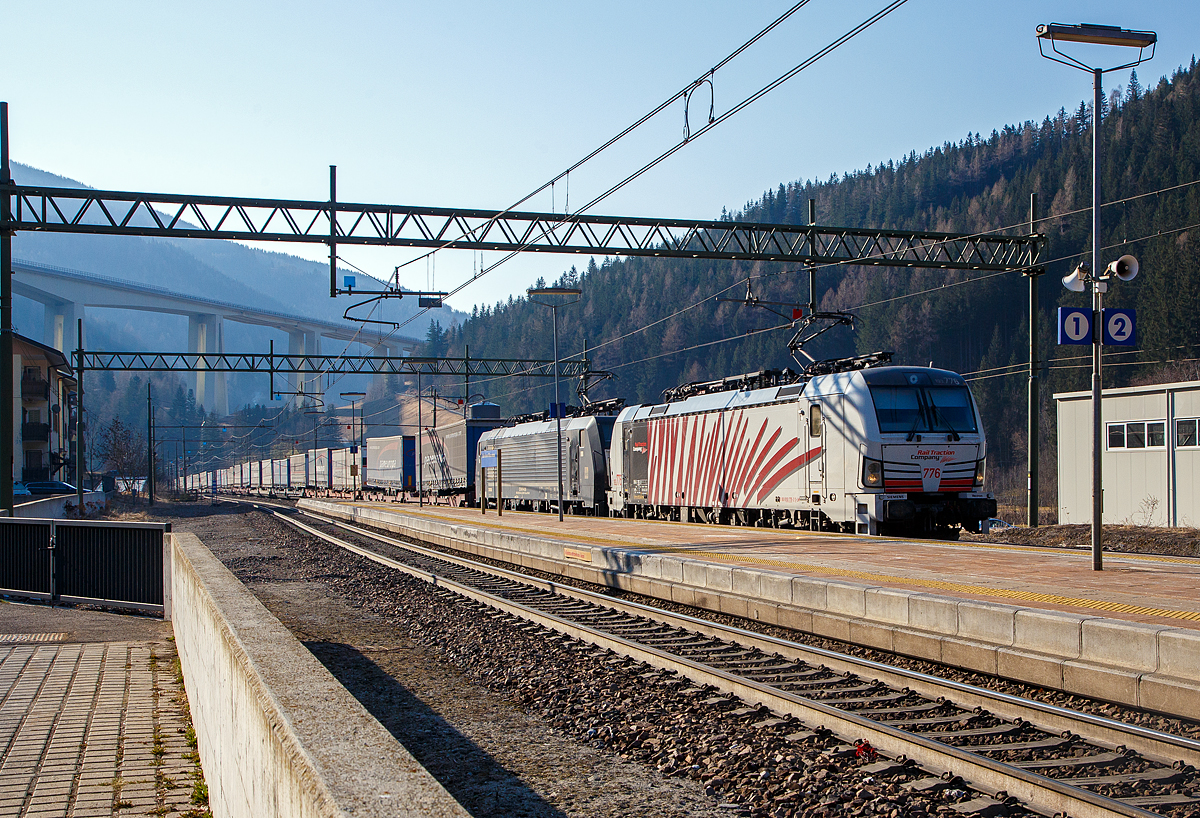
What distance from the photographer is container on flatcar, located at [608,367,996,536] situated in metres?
18.0

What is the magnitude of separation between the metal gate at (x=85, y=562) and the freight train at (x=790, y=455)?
39.3 feet

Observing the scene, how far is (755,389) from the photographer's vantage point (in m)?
22.7

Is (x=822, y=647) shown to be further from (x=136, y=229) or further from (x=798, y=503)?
(x=136, y=229)

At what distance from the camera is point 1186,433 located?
75.8 ft

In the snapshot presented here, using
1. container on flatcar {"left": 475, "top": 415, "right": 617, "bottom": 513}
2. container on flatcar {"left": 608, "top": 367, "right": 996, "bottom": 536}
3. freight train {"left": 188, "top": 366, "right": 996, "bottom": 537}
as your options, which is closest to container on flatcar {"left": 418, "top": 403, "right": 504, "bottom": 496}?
container on flatcar {"left": 475, "top": 415, "right": 617, "bottom": 513}

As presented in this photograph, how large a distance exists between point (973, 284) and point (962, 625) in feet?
276

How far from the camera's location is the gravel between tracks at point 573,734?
5297 mm

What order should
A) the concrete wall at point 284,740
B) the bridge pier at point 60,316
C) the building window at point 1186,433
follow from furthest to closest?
1. the bridge pier at point 60,316
2. the building window at point 1186,433
3. the concrete wall at point 284,740

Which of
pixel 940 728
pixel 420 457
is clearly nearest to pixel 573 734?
pixel 940 728

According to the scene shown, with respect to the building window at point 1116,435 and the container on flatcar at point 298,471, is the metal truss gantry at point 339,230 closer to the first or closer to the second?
the building window at point 1116,435

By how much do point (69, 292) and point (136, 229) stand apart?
151 meters

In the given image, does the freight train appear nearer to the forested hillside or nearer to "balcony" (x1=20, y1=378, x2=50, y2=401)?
the forested hillside

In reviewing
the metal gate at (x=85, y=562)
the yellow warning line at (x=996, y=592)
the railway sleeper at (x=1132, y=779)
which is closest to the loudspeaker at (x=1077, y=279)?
the yellow warning line at (x=996, y=592)

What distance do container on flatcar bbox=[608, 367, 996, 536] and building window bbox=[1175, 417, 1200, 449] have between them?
7.18 meters
